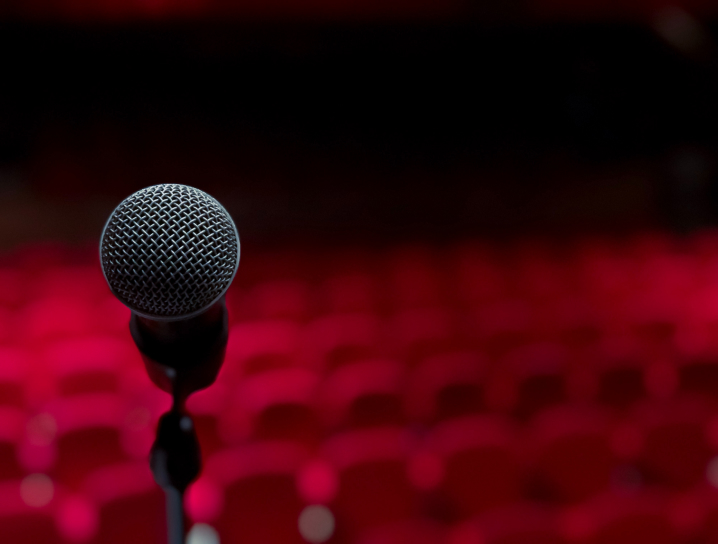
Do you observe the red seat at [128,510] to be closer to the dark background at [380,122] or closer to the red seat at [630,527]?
the red seat at [630,527]

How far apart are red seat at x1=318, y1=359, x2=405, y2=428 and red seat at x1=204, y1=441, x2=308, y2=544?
33 centimetres

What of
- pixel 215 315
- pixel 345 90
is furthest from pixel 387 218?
pixel 215 315

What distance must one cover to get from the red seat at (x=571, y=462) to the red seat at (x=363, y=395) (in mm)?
372

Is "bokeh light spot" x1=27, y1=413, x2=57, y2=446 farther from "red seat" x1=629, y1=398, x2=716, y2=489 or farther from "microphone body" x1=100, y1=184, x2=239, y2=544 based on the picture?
"red seat" x1=629, y1=398, x2=716, y2=489

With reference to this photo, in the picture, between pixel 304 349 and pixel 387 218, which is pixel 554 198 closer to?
pixel 387 218

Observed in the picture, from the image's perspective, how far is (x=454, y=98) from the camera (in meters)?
4.24

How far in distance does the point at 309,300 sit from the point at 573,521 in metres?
1.41

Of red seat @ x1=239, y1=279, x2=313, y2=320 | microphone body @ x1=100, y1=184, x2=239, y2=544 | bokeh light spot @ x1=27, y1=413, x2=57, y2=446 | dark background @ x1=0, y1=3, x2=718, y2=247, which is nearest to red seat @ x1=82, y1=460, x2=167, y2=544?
bokeh light spot @ x1=27, y1=413, x2=57, y2=446

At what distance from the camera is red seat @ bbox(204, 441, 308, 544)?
3.77ft

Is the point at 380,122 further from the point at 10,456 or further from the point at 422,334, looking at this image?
the point at 10,456

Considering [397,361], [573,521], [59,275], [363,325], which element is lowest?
[573,521]

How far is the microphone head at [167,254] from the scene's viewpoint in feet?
1.24

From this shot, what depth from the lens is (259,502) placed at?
1.16 m

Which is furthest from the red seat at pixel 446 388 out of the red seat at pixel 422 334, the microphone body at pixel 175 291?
the microphone body at pixel 175 291
